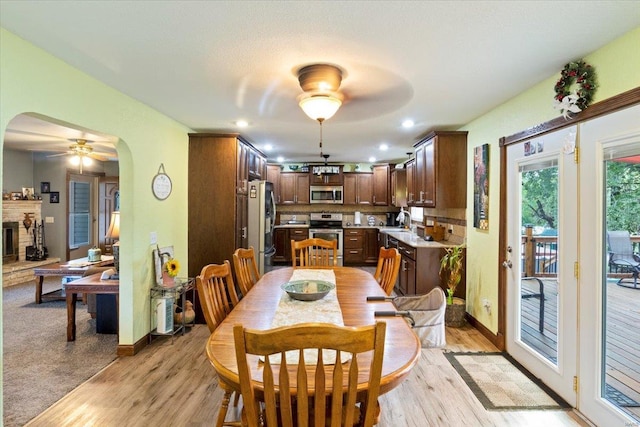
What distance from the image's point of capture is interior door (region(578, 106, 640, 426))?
6.11 ft

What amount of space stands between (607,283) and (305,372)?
201 centimetres

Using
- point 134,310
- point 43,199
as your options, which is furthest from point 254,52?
point 43,199

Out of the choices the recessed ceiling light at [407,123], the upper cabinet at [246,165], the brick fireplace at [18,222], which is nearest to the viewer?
the recessed ceiling light at [407,123]

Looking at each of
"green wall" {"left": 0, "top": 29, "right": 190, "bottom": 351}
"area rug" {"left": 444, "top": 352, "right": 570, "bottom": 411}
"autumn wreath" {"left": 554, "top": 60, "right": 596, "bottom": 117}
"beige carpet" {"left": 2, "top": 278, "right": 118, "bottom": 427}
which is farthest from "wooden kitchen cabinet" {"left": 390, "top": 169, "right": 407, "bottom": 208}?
"beige carpet" {"left": 2, "top": 278, "right": 118, "bottom": 427}

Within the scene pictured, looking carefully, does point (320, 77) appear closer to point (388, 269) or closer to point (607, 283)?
point (388, 269)

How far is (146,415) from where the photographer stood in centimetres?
221

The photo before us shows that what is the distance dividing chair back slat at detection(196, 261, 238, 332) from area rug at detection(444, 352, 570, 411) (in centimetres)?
194

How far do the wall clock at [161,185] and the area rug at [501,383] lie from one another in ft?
10.8

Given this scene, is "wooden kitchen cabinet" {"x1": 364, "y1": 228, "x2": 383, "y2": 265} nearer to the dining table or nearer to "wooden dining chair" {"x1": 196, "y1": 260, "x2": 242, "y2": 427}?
the dining table

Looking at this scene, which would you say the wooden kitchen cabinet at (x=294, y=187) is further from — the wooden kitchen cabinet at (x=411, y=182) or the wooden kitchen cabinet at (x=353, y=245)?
the wooden kitchen cabinet at (x=411, y=182)

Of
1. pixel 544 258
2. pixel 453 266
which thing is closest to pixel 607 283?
pixel 544 258

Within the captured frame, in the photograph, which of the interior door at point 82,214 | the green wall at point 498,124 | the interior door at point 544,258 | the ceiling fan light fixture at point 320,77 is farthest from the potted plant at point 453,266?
the interior door at point 82,214

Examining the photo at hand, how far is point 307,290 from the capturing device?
2268mm

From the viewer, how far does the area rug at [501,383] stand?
2.33 metres
